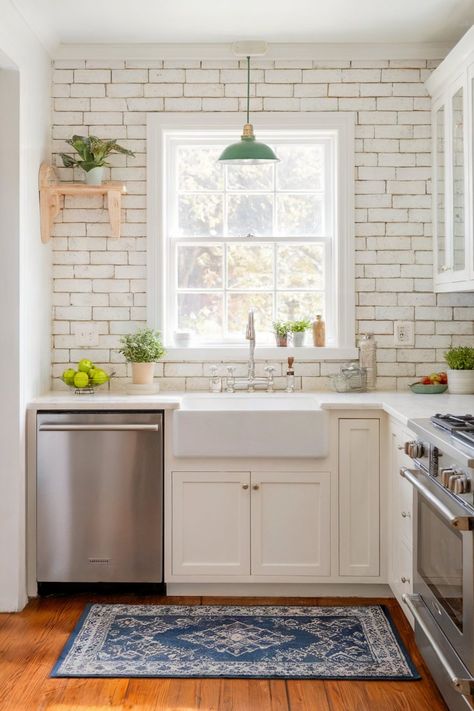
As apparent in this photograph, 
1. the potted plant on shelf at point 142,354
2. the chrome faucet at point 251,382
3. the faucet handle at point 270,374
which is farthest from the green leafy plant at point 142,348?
the faucet handle at point 270,374

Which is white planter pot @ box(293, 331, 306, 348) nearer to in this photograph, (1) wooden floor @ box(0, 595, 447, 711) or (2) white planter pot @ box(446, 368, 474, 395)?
(2) white planter pot @ box(446, 368, 474, 395)

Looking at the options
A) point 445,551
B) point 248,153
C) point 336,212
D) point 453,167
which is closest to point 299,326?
point 336,212

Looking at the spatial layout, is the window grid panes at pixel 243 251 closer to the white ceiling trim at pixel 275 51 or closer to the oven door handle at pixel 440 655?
the white ceiling trim at pixel 275 51

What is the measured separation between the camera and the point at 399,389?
412 cm

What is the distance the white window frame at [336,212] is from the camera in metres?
4.08

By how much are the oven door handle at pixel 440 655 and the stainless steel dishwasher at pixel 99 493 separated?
124cm

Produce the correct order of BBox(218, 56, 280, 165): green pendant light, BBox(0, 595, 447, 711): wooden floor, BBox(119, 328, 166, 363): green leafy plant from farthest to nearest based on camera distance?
BBox(119, 328, 166, 363): green leafy plant
BBox(218, 56, 280, 165): green pendant light
BBox(0, 595, 447, 711): wooden floor

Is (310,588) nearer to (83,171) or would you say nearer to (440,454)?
(440,454)

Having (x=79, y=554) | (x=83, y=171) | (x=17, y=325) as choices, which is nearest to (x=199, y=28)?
(x=83, y=171)

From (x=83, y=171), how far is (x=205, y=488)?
1782 mm

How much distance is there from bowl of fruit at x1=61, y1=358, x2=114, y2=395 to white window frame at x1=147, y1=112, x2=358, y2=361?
423 millimetres

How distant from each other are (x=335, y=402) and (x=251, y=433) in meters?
0.41

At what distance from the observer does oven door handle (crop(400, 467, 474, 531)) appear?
220 cm

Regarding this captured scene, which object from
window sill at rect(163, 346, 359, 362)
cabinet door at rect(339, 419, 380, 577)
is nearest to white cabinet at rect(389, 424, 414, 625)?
cabinet door at rect(339, 419, 380, 577)
